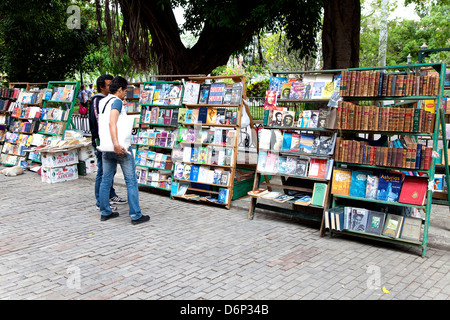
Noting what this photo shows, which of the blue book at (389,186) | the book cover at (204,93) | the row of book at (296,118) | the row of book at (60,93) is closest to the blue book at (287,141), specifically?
the row of book at (296,118)

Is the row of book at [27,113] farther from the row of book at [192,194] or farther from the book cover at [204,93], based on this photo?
the book cover at [204,93]

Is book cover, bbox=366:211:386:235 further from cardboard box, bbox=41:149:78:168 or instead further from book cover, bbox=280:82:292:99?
cardboard box, bbox=41:149:78:168

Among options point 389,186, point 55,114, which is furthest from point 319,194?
point 55,114

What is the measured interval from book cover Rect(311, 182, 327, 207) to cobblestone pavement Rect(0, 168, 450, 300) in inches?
17.9

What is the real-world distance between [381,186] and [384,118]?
0.85m

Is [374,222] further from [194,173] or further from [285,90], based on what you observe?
[194,173]

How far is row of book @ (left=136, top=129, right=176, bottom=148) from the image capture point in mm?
7613

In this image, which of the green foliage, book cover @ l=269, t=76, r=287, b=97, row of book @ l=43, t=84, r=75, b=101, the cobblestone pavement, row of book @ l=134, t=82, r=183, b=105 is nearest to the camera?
the cobblestone pavement

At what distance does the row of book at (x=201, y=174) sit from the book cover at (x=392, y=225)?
272 centimetres

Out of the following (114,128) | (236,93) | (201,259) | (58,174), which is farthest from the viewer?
(58,174)

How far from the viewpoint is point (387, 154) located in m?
4.89

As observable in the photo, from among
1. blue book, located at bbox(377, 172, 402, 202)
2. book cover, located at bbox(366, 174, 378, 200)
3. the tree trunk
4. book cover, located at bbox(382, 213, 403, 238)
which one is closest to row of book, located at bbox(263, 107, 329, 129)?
book cover, located at bbox(366, 174, 378, 200)

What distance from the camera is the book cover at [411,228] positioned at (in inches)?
189
